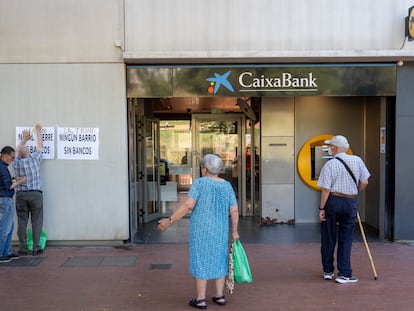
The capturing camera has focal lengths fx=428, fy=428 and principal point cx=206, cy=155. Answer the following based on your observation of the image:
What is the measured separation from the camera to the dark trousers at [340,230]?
5223 mm

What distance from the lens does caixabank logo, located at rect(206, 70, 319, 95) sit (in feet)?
23.1

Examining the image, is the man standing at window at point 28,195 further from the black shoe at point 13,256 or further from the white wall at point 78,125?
the white wall at point 78,125

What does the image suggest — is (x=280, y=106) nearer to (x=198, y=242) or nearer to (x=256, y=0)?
(x=256, y=0)

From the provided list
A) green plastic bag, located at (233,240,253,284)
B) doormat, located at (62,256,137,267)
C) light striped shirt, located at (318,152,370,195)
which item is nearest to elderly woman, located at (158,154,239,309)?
green plastic bag, located at (233,240,253,284)

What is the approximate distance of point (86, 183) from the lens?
703 centimetres

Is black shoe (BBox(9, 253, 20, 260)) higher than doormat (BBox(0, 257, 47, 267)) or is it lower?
higher

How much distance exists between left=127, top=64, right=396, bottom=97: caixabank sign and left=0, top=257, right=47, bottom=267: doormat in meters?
2.94

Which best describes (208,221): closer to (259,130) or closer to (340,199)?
(340,199)

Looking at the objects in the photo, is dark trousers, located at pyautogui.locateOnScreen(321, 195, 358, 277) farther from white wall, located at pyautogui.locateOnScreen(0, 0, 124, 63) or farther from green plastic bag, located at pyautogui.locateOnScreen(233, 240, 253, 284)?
white wall, located at pyautogui.locateOnScreen(0, 0, 124, 63)

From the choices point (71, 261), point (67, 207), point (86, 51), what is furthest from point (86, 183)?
point (86, 51)

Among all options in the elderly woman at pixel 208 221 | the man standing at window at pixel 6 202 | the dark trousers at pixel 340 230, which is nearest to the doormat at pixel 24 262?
the man standing at window at pixel 6 202

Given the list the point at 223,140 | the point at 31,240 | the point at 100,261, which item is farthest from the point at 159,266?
the point at 223,140

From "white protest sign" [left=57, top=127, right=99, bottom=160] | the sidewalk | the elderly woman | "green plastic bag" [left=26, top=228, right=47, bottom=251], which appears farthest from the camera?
"white protest sign" [left=57, top=127, right=99, bottom=160]

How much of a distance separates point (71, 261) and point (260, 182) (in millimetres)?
4240
